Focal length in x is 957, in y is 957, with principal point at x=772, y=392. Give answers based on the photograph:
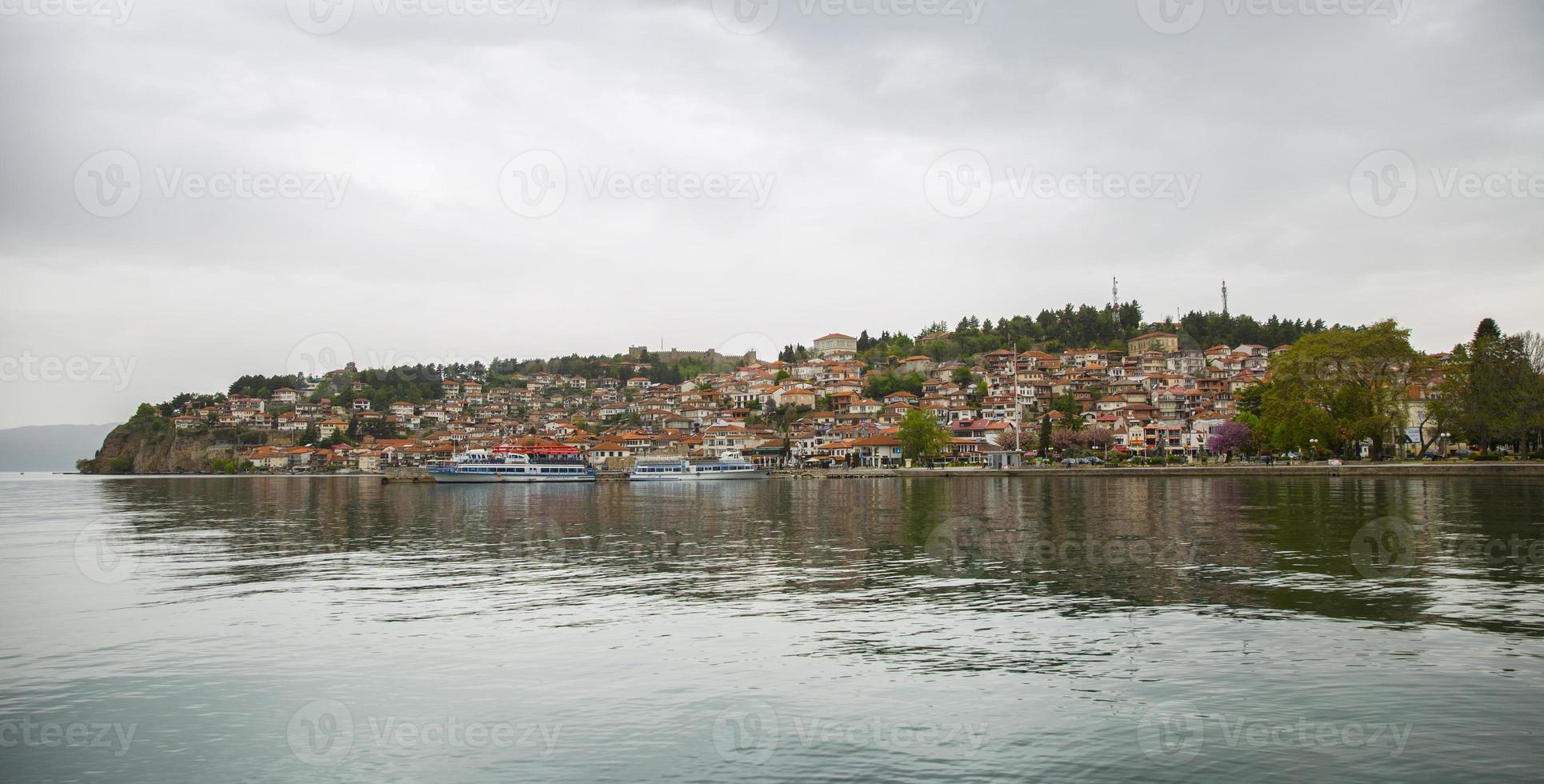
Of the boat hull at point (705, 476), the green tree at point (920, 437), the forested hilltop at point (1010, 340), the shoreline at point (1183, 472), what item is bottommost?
the boat hull at point (705, 476)

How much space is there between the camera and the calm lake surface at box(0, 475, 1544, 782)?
26.9ft

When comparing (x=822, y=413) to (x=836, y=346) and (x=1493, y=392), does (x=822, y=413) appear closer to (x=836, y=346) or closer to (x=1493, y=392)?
(x=836, y=346)

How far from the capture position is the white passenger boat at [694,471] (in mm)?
91188

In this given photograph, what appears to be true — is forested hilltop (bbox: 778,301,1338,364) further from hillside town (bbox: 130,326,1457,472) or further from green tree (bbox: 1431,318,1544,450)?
green tree (bbox: 1431,318,1544,450)

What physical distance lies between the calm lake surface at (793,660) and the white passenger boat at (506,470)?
61.2 metres

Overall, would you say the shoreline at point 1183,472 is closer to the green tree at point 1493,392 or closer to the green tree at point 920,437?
the green tree at point 1493,392

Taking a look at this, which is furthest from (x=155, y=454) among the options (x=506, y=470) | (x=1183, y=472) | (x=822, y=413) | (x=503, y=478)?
(x=1183, y=472)

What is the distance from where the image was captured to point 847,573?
62.5 ft

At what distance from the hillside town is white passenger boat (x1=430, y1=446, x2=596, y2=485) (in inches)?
719

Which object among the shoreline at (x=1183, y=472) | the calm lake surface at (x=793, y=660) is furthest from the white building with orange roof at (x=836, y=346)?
the calm lake surface at (x=793, y=660)

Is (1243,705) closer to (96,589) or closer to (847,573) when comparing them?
(847,573)

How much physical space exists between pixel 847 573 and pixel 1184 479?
53.4 metres

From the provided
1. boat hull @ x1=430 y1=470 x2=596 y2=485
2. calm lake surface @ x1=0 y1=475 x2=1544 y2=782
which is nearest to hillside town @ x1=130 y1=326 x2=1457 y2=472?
boat hull @ x1=430 y1=470 x2=596 y2=485

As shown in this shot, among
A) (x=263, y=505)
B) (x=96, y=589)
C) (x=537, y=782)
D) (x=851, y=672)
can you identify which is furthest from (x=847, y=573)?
→ (x=263, y=505)
